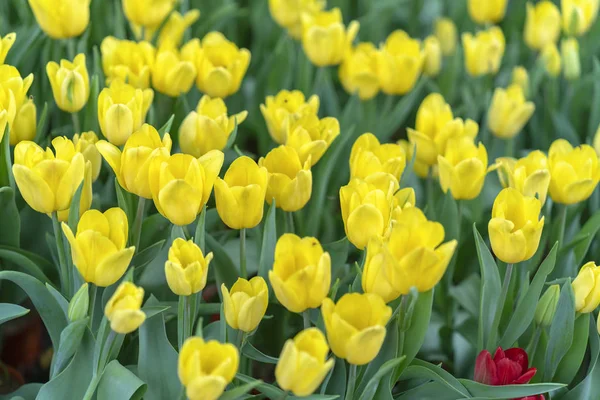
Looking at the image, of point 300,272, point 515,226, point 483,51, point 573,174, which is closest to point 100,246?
point 300,272

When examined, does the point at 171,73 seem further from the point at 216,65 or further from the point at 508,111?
the point at 508,111

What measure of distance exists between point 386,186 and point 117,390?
1.08ft

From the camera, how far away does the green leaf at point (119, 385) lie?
71 centimetres

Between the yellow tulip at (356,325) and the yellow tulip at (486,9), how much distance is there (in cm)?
90

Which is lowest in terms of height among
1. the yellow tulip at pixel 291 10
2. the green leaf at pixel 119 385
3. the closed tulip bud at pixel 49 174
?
Answer: the green leaf at pixel 119 385

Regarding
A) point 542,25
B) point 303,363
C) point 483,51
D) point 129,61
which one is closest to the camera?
point 303,363

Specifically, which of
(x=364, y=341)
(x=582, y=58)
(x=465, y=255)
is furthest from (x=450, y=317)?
(x=582, y=58)

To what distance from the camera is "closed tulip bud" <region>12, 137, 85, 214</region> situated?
73 cm

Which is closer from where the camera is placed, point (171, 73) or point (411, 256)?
point (411, 256)

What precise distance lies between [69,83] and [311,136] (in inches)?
11.6

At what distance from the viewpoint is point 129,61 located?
103 cm

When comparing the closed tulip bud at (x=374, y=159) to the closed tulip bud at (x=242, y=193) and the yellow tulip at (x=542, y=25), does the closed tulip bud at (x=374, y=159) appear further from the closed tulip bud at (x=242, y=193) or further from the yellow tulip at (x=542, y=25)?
the yellow tulip at (x=542, y=25)

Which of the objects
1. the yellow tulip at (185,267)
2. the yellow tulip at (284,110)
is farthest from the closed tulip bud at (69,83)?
the yellow tulip at (185,267)

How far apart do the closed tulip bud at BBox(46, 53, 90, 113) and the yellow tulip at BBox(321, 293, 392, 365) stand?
0.45 meters
